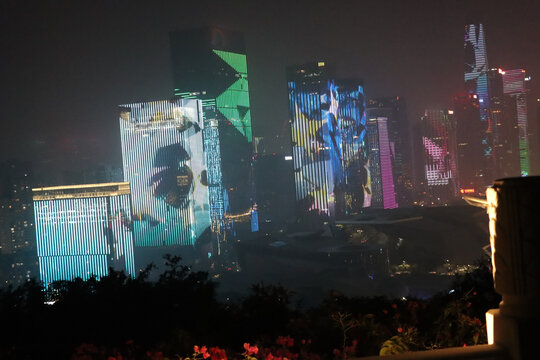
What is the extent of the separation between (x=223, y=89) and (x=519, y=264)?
270 feet

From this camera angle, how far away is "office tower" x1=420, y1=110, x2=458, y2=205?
102750mm

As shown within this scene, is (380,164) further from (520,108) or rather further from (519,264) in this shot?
(519,264)

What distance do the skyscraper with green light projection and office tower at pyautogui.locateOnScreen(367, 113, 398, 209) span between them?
24667 millimetres

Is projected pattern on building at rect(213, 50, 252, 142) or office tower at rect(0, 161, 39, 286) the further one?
projected pattern on building at rect(213, 50, 252, 142)

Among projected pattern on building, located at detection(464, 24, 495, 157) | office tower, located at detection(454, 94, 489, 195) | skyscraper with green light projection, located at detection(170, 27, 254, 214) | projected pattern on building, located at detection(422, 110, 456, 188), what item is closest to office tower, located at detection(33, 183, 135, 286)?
skyscraper with green light projection, located at detection(170, 27, 254, 214)

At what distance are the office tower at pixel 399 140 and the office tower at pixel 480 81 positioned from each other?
17.1 m

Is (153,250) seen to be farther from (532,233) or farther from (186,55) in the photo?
(532,233)

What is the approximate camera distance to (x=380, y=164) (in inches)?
4043

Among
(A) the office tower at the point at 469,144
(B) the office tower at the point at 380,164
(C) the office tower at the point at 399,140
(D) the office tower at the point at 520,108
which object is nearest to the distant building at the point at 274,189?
(B) the office tower at the point at 380,164

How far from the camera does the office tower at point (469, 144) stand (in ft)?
297

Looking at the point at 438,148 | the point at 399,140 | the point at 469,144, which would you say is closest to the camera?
the point at 469,144

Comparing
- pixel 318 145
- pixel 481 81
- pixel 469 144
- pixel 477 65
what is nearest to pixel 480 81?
pixel 481 81

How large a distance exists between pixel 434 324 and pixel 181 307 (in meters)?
3.91

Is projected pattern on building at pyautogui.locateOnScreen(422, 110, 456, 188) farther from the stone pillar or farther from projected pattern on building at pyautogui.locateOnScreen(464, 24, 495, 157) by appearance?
the stone pillar
